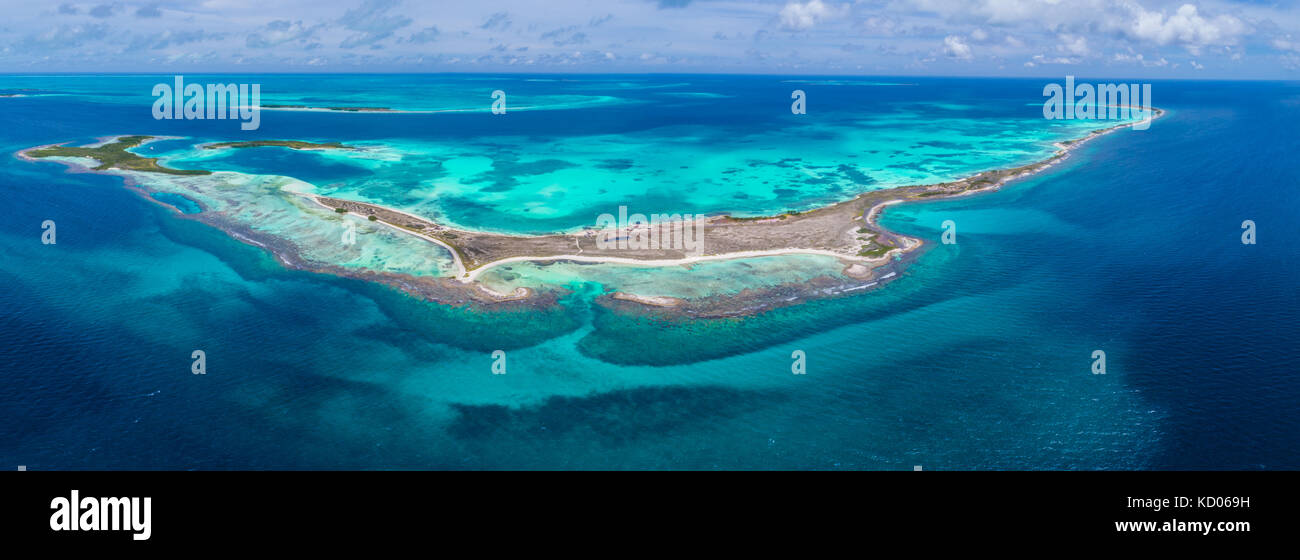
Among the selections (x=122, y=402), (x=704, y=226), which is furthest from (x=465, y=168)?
(x=122, y=402)

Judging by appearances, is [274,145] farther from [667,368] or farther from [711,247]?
[667,368]

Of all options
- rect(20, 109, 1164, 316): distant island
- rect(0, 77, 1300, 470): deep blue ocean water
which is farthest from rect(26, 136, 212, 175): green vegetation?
rect(20, 109, 1164, 316): distant island

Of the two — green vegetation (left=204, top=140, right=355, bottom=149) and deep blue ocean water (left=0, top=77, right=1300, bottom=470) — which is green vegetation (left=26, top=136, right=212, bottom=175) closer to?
Answer: green vegetation (left=204, top=140, right=355, bottom=149)

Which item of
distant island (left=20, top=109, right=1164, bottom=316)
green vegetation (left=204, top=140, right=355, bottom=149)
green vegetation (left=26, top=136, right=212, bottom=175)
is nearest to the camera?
distant island (left=20, top=109, right=1164, bottom=316)

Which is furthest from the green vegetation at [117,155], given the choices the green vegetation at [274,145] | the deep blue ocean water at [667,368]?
the deep blue ocean water at [667,368]

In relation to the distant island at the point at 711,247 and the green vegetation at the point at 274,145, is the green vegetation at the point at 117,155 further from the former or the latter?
the distant island at the point at 711,247

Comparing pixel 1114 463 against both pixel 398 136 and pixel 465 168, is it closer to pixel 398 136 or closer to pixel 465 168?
pixel 465 168

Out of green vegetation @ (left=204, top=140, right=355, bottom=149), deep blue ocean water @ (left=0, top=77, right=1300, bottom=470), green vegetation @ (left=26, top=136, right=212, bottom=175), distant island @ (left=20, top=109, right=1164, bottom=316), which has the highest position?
green vegetation @ (left=204, top=140, right=355, bottom=149)
